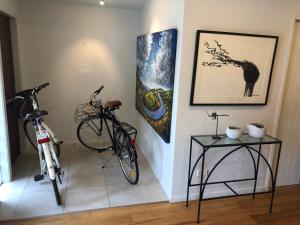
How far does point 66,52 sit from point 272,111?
3.17m

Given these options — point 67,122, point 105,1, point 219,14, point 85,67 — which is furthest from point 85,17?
point 219,14

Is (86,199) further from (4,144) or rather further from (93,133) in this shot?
(93,133)

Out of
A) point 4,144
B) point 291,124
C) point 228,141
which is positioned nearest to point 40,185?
point 4,144

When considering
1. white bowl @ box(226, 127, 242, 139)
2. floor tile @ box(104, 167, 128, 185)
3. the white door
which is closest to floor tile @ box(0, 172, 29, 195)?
floor tile @ box(104, 167, 128, 185)

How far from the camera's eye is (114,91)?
433 cm

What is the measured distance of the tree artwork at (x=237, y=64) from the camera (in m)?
2.44

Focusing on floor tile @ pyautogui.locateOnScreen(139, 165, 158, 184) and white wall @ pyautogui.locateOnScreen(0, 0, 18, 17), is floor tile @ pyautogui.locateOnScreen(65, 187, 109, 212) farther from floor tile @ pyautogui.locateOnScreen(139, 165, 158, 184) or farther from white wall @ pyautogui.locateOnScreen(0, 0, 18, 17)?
white wall @ pyautogui.locateOnScreen(0, 0, 18, 17)

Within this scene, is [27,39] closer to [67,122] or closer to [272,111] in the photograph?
[67,122]

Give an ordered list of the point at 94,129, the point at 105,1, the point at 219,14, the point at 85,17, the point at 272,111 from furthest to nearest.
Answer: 1. the point at 94,129
2. the point at 85,17
3. the point at 105,1
4. the point at 272,111
5. the point at 219,14

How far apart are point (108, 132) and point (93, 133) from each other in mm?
636

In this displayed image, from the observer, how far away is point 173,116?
8.54 ft

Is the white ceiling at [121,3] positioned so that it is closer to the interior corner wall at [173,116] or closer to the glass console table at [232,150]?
the interior corner wall at [173,116]

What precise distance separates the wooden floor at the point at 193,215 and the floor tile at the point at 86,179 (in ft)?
1.79

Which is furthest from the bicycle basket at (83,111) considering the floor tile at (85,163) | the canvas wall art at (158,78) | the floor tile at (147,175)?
the floor tile at (147,175)
